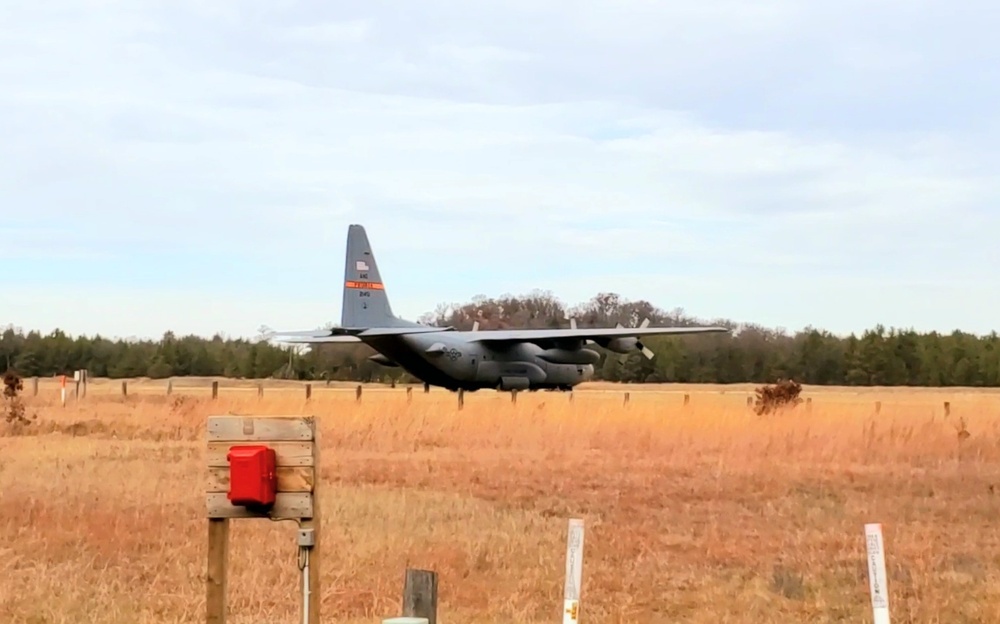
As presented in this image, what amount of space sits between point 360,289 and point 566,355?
705 cm

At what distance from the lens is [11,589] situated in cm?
826

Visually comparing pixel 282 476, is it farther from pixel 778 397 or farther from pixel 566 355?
pixel 566 355

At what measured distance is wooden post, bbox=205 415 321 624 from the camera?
227 inches

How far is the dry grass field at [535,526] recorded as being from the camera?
828 centimetres

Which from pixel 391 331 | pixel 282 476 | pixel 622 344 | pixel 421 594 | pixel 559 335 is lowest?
pixel 421 594

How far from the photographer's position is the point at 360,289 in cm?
3469

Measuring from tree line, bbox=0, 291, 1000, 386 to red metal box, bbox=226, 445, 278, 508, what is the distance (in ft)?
189

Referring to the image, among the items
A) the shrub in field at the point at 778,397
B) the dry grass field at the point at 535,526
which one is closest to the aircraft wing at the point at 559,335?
the shrub in field at the point at 778,397

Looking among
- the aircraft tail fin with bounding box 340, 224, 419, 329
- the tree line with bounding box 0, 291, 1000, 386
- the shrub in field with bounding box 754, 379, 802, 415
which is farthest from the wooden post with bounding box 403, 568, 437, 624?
the tree line with bounding box 0, 291, 1000, 386

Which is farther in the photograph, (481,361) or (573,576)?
(481,361)

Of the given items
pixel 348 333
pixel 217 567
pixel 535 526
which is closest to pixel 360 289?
pixel 348 333

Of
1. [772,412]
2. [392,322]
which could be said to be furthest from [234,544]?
[392,322]

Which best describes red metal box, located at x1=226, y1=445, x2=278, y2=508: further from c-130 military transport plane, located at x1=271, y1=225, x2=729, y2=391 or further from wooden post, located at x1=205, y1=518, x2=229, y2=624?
c-130 military transport plane, located at x1=271, y1=225, x2=729, y2=391

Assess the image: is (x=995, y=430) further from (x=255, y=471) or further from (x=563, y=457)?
(x=255, y=471)
